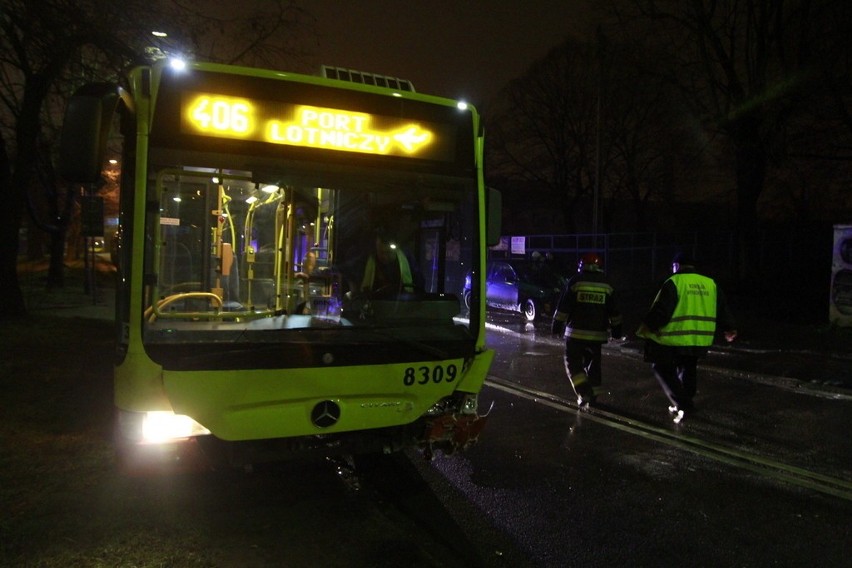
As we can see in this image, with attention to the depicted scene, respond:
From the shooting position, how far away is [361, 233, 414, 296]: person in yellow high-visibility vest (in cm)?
483

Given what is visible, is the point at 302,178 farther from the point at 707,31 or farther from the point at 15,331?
the point at 707,31

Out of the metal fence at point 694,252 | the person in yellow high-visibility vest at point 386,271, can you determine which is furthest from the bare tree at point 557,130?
the person in yellow high-visibility vest at point 386,271

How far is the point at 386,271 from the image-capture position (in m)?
4.90

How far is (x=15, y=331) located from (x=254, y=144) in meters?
10.7

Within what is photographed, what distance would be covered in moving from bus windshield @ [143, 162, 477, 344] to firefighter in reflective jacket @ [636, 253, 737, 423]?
3081 mm

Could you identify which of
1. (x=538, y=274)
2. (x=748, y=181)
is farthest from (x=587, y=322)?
(x=748, y=181)

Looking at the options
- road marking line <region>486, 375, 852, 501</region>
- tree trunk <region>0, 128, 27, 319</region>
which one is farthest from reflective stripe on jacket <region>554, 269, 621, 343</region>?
tree trunk <region>0, 128, 27, 319</region>

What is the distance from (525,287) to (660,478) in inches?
515

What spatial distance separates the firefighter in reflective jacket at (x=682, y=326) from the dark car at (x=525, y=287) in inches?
403

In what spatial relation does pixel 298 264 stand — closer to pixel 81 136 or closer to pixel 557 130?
pixel 81 136

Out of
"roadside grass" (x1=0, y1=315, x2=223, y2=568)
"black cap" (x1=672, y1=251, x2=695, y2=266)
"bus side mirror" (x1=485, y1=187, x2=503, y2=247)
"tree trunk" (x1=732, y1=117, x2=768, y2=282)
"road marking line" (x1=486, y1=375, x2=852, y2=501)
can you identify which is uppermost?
"tree trunk" (x1=732, y1=117, x2=768, y2=282)

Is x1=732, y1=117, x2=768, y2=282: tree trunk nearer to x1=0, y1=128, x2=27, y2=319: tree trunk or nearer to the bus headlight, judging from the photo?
x1=0, y1=128, x2=27, y2=319: tree trunk

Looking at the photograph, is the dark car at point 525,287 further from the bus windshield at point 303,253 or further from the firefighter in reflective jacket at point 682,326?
the bus windshield at point 303,253

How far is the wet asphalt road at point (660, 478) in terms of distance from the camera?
4035 millimetres
